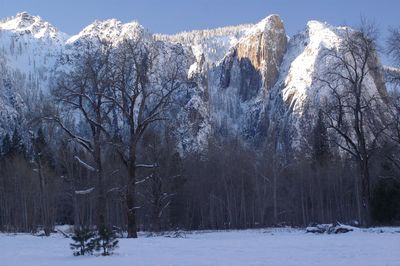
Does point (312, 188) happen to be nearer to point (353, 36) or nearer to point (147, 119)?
point (353, 36)

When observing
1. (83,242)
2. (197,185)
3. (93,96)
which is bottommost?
(83,242)

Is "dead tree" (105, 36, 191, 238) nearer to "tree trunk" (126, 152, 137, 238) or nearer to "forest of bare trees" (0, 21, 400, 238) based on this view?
"tree trunk" (126, 152, 137, 238)

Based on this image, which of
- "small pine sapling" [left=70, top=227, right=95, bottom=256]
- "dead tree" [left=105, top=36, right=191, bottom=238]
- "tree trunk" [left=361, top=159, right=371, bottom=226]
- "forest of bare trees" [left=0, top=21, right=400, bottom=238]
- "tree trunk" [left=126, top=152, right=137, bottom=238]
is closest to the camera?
"small pine sapling" [left=70, top=227, right=95, bottom=256]

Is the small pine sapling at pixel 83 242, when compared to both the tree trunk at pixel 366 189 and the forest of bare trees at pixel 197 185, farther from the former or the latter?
the forest of bare trees at pixel 197 185

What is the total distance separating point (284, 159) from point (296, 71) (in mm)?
102418

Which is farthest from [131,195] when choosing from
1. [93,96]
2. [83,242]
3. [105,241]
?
[105,241]

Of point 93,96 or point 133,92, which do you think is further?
point 93,96

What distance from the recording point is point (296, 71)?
7160 inches

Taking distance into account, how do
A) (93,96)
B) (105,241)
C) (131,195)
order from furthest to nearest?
(93,96) → (131,195) → (105,241)

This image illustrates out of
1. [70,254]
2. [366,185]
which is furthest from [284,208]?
[70,254]

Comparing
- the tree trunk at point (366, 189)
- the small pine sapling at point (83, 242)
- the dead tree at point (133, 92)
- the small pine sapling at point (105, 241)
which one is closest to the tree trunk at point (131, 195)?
the dead tree at point (133, 92)

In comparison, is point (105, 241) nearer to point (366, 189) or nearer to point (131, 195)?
point (131, 195)

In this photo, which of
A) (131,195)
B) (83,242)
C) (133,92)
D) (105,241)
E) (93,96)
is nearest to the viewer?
(105,241)

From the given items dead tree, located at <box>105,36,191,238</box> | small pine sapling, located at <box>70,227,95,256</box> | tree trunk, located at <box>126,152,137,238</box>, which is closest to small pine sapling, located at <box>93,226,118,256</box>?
Result: small pine sapling, located at <box>70,227,95,256</box>
